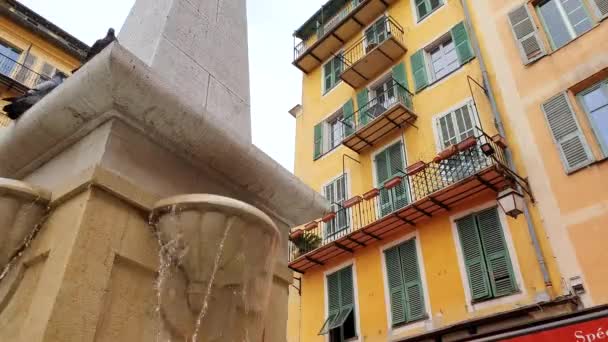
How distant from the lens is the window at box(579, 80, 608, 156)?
10102 mm

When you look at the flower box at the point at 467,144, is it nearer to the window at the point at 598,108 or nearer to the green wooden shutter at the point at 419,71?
the window at the point at 598,108

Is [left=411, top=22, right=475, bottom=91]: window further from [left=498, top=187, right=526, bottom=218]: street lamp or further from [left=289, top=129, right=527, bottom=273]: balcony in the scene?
[left=498, top=187, right=526, bottom=218]: street lamp

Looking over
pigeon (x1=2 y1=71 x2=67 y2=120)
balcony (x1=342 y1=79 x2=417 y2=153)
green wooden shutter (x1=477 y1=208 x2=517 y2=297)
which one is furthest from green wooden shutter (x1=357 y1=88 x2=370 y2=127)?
pigeon (x1=2 y1=71 x2=67 y2=120)

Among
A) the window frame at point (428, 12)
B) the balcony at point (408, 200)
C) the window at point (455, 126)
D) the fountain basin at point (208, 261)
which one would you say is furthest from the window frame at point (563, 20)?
the fountain basin at point (208, 261)

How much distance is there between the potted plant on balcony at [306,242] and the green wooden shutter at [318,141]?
368 centimetres

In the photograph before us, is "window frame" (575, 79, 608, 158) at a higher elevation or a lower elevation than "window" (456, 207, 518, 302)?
higher

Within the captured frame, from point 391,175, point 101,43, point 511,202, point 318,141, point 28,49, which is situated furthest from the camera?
point 28,49

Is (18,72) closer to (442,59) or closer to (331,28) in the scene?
(331,28)

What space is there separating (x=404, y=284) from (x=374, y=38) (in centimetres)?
988

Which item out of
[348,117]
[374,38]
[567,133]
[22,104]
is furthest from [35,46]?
[22,104]

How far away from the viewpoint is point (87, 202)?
2.03 m

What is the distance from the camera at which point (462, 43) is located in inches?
570

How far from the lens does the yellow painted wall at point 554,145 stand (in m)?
9.31

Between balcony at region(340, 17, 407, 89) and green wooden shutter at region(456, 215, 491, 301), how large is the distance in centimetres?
731
